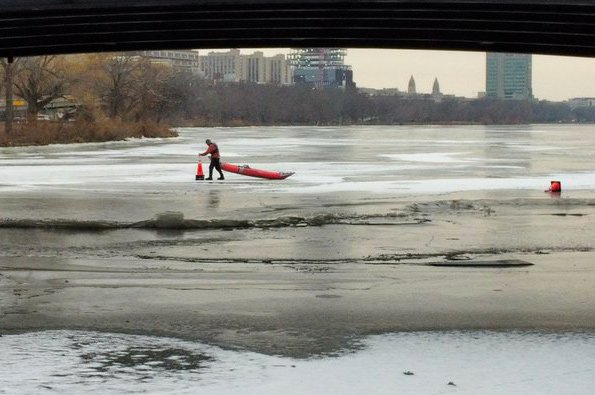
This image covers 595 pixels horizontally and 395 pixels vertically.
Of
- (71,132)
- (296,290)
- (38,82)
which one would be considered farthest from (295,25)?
(38,82)

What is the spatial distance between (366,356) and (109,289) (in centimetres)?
509

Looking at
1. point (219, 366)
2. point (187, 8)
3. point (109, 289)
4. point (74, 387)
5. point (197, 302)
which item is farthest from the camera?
point (187, 8)

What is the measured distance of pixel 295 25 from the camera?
848 inches

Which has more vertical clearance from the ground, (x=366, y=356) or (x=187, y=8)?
(x=187, y=8)

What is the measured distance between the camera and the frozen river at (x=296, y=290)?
8.87 metres

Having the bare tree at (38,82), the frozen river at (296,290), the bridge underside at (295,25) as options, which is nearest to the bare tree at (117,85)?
the bare tree at (38,82)

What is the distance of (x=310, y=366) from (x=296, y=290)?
471cm

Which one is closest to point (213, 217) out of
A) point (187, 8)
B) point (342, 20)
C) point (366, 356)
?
point (342, 20)

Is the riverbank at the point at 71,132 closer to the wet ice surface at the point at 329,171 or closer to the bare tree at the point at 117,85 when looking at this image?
the bare tree at the point at 117,85

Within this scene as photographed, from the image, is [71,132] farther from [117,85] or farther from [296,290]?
[296,290]

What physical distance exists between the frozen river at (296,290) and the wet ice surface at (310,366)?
0.02 metres

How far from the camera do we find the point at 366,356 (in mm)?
9562

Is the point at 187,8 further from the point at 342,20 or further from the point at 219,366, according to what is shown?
the point at 219,366

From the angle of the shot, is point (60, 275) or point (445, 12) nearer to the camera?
point (60, 275)
